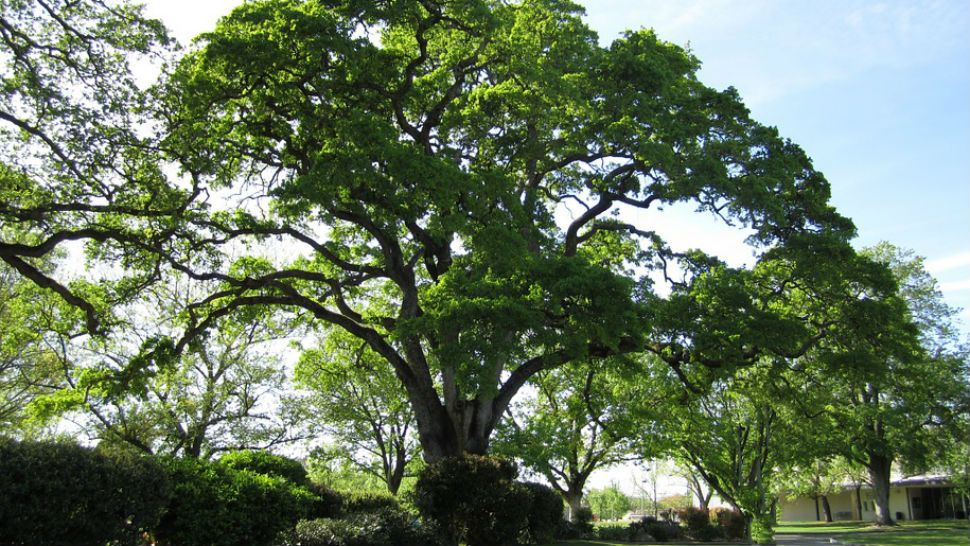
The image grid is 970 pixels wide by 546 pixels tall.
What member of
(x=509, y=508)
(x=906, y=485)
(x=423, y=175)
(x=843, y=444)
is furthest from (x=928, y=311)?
(x=423, y=175)

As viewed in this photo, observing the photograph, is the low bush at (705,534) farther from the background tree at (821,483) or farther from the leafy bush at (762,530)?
the background tree at (821,483)

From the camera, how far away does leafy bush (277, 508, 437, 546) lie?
10.8 m

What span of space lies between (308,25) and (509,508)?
10.7 m

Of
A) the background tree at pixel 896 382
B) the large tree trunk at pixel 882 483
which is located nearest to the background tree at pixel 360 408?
the background tree at pixel 896 382

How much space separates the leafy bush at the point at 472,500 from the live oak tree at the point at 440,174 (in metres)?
1.64

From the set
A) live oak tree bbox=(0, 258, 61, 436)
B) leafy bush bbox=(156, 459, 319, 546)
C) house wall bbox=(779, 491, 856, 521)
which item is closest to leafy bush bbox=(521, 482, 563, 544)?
leafy bush bbox=(156, 459, 319, 546)

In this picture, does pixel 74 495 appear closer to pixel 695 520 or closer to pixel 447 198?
pixel 447 198

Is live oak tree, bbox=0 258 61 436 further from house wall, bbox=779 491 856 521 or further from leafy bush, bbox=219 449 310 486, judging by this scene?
house wall, bbox=779 491 856 521

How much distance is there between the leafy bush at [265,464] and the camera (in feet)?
42.6

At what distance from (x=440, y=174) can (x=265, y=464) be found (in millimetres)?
6667

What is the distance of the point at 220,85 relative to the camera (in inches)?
531

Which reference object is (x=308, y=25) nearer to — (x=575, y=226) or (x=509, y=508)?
(x=575, y=226)

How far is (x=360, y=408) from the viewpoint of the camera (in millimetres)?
30172

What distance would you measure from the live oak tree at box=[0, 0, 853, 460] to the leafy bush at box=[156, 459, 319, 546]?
384 cm
